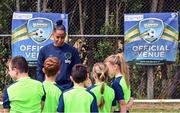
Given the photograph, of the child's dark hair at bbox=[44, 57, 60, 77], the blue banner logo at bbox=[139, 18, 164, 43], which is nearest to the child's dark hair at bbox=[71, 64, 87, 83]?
the child's dark hair at bbox=[44, 57, 60, 77]

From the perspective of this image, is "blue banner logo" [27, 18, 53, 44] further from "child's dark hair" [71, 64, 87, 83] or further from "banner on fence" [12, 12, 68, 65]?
"child's dark hair" [71, 64, 87, 83]

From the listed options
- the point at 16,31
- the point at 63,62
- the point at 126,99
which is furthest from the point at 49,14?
the point at 126,99

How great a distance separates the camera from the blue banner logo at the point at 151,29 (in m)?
12.7

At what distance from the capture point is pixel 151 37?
12.7m

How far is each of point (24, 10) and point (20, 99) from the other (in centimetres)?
851

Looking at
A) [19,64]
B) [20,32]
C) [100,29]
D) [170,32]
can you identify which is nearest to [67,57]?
[19,64]

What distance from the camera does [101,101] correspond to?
6289 mm

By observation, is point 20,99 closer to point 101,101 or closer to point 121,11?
point 101,101

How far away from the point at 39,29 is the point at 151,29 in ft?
8.55

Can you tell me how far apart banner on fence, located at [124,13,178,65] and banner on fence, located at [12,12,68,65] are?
1.55 m

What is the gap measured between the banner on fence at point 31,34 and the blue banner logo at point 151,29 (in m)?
1.79

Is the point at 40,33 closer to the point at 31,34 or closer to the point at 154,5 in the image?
the point at 31,34

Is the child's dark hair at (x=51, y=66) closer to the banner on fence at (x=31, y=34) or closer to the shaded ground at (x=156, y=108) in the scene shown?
the shaded ground at (x=156, y=108)

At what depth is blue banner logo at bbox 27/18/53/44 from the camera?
12.7m
